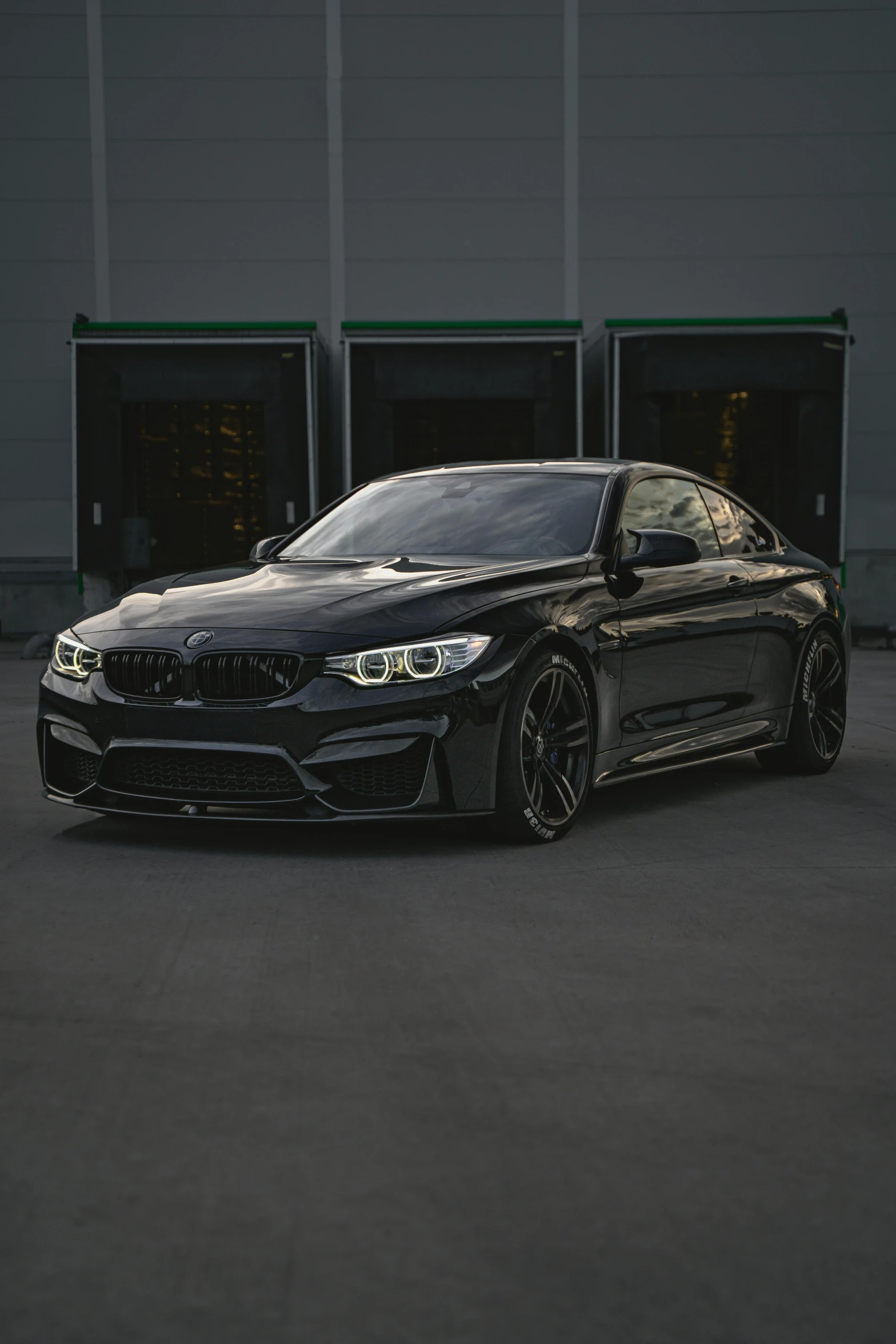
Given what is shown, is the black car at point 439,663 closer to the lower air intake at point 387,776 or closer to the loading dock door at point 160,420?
the lower air intake at point 387,776

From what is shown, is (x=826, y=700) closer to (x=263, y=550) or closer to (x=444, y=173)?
(x=263, y=550)

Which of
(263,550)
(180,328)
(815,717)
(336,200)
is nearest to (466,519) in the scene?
(263,550)

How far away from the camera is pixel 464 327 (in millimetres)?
17812

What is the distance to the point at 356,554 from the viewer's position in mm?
6516

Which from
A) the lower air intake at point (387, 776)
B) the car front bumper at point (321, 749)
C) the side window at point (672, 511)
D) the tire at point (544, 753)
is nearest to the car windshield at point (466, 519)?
the side window at point (672, 511)

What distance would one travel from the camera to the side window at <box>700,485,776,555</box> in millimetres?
7223

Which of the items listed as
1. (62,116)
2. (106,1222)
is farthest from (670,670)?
(62,116)

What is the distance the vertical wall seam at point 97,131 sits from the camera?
2098 centimetres

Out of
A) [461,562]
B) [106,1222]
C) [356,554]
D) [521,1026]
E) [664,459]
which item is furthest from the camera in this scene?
[664,459]

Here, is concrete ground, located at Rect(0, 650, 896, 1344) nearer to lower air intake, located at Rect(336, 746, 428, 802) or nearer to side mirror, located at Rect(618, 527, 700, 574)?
lower air intake, located at Rect(336, 746, 428, 802)

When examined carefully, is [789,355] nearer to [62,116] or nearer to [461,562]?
[62,116]

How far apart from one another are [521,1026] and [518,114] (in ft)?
64.0

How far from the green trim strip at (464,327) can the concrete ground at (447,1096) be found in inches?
521

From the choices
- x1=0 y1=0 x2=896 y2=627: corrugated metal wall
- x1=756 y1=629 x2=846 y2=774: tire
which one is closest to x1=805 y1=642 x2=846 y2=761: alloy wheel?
x1=756 y1=629 x2=846 y2=774: tire
